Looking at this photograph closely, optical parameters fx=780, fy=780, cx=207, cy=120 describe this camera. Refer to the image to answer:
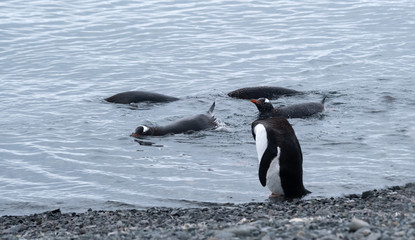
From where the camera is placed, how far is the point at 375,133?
1189cm

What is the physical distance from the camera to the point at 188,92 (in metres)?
15.0

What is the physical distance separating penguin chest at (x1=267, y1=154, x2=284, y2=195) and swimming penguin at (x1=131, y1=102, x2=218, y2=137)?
311 cm

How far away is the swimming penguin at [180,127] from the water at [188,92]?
17 centimetres

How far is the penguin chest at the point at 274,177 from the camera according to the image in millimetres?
9125

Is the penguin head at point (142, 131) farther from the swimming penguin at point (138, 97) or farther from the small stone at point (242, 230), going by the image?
the small stone at point (242, 230)

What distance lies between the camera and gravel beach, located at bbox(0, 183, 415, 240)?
237 inches

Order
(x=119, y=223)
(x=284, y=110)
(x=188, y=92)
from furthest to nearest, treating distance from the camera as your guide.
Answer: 1. (x=188, y=92)
2. (x=284, y=110)
3. (x=119, y=223)

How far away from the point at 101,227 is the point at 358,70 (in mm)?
10093

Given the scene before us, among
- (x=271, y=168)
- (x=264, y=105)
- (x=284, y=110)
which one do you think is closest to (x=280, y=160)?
(x=271, y=168)

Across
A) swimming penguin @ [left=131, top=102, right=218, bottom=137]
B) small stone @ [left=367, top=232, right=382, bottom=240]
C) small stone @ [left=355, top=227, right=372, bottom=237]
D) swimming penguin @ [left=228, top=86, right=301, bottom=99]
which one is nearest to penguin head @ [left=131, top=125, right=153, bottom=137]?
swimming penguin @ [left=131, top=102, right=218, bottom=137]

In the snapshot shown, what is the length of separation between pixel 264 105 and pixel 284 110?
0.37 m

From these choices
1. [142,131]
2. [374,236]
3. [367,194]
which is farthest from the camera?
[142,131]

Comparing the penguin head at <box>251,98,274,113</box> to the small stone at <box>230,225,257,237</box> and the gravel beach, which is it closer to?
the gravel beach

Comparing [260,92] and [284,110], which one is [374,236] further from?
[260,92]
